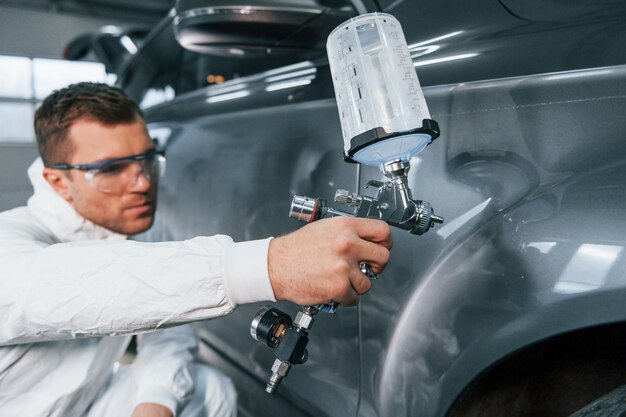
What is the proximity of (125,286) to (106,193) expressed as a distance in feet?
1.91

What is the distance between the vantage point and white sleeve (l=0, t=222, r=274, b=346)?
2.57 ft

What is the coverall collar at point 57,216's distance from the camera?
1.25 metres

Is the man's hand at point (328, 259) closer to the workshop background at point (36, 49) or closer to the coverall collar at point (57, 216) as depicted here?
the coverall collar at point (57, 216)

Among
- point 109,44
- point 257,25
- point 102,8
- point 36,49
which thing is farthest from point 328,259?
point 36,49

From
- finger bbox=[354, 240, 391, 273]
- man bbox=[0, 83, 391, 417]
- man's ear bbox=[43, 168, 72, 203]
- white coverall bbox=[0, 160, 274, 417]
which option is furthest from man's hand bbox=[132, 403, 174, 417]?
finger bbox=[354, 240, 391, 273]

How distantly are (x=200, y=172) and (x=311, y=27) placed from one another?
639 mm

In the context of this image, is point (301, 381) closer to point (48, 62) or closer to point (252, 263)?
point (252, 263)

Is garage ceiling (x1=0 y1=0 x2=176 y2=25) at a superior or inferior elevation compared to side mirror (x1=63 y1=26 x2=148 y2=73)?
superior

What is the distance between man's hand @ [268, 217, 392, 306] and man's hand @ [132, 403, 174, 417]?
679mm

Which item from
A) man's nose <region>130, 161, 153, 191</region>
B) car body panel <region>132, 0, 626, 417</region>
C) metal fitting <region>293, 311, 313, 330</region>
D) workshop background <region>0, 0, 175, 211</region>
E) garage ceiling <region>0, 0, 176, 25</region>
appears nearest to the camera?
car body panel <region>132, 0, 626, 417</region>

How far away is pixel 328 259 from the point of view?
72cm

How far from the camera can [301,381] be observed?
1.17m

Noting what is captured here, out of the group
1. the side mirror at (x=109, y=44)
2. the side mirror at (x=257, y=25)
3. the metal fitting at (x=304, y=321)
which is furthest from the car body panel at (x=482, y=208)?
the side mirror at (x=109, y=44)

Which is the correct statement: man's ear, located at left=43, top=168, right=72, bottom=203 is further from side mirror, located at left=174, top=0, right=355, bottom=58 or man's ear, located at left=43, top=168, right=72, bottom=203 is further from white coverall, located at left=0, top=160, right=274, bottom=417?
side mirror, located at left=174, top=0, right=355, bottom=58
